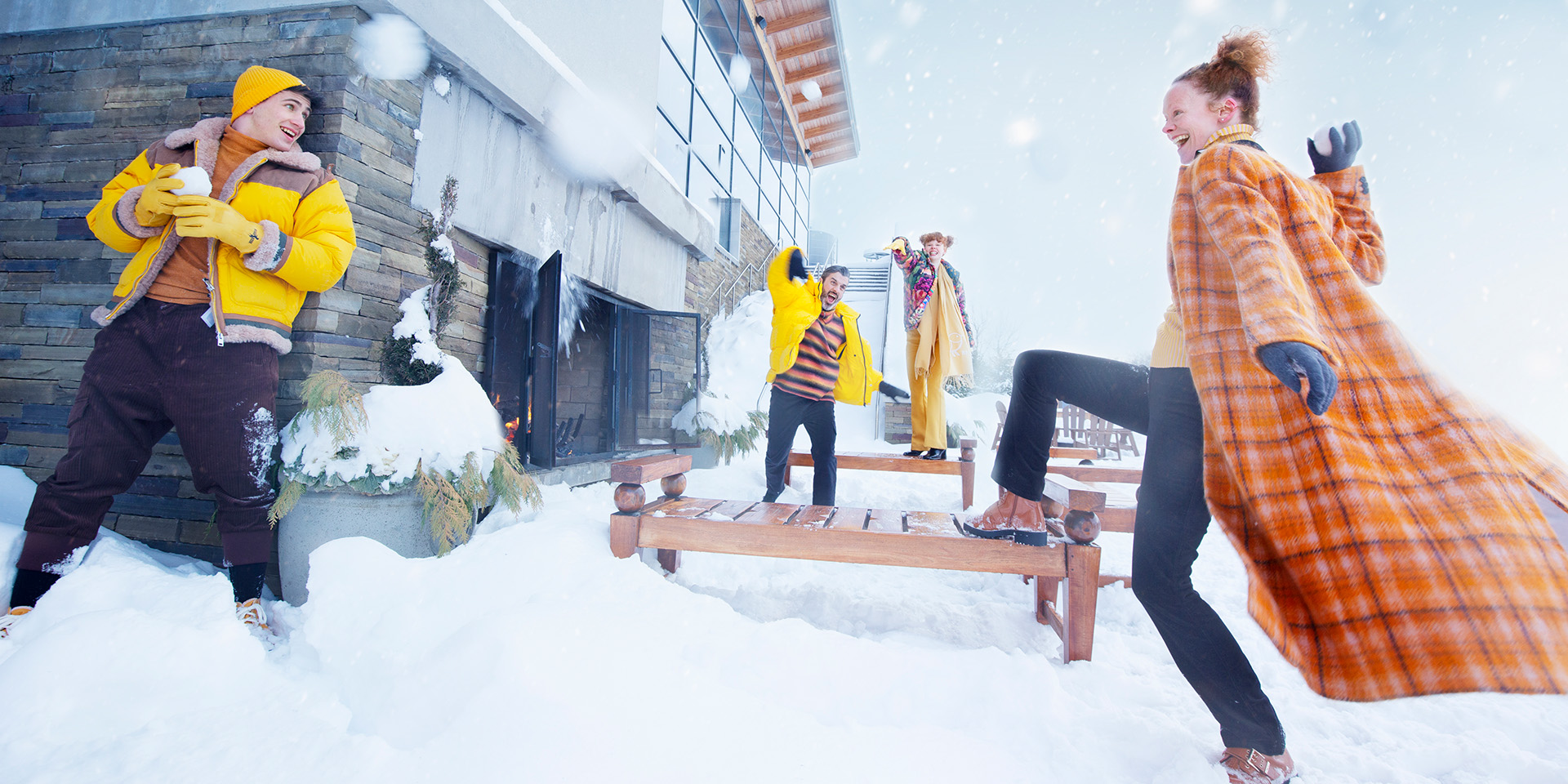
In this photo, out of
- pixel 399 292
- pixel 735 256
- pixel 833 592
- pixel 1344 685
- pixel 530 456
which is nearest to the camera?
pixel 1344 685

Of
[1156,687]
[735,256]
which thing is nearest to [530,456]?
[1156,687]

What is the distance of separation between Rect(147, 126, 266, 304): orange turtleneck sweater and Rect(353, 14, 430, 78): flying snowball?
76 centimetres

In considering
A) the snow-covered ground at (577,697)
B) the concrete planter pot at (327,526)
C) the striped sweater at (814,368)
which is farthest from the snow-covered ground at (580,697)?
the striped sweater at (814,368)

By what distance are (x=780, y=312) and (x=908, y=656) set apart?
2527 millimetres

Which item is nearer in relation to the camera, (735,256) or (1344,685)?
(1344,685)

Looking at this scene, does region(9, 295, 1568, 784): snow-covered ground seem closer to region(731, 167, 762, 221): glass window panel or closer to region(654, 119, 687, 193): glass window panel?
region(654, 119, 687, 193): glass window panel

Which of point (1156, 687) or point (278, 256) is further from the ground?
point (278, 256)

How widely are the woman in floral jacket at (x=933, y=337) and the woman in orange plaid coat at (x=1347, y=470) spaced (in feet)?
10.6

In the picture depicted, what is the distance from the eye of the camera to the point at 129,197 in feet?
6.31

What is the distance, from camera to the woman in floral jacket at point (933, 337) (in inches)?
176

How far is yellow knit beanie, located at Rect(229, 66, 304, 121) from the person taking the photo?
2127 mm

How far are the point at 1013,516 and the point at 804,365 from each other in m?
1.95

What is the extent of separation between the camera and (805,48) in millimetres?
Answer: 12008

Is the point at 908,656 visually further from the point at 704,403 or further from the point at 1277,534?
the point at 704,403
